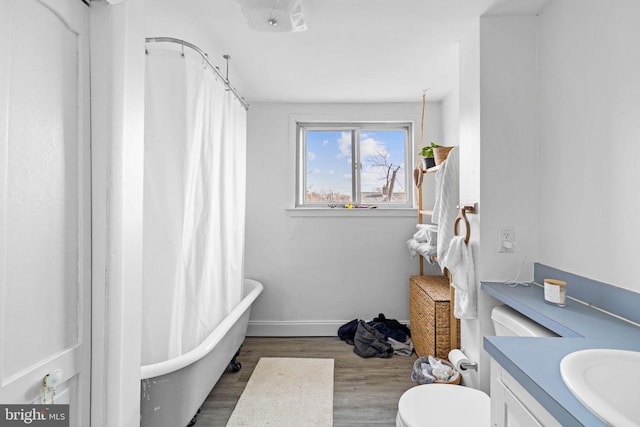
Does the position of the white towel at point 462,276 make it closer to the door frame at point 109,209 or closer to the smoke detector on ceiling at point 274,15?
the smoke detector on ceiling at point 274,15

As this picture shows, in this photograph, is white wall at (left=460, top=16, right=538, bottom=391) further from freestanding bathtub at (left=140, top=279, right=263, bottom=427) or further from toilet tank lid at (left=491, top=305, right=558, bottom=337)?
freestanding bathtub at (left=140, top=279, right=263, bottom=427)

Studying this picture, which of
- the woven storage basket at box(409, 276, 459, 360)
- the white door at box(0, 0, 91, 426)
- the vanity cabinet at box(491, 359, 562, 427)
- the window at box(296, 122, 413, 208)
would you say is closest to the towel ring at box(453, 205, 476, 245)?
the woven storage basket at box(409, 276, 459, 360)

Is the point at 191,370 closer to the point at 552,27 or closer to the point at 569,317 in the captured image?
the point at 569,317

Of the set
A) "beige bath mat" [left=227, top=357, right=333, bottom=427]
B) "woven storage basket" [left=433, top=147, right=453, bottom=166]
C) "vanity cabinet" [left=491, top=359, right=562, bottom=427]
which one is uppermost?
"woven storage basket" [left=433, top=147, right=453, bottom=166]

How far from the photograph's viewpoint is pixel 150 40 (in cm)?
168

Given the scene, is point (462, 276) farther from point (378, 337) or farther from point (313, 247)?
point (313, 247)

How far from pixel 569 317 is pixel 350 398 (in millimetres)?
1429

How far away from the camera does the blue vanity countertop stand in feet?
2.61

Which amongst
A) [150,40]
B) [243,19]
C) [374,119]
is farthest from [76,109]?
[374,119]

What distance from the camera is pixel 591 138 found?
1.47 meters

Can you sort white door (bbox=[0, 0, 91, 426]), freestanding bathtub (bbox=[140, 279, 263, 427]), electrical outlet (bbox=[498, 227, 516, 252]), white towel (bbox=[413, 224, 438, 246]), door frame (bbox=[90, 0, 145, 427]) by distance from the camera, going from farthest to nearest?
1. white towel (bbox=[413, 224, 438, 246])
2. electrical outlet (bbox=[498, 227, 516, 252])
3. freestanding bathtub (bbox=[140, 279, 263, 427])
4. door frame (bbox=[90, 0, 145, 427])
5. white door (bbox=[0, 0, 91, 426])

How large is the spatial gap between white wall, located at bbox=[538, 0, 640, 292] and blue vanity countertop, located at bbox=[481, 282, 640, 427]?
0.19 metres

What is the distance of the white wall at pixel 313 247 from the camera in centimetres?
333

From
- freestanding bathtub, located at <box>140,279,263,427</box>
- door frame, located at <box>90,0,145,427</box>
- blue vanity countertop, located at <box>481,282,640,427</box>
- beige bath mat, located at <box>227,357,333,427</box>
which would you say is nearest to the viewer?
blue vanity countertop, located at <box>481,282,640,427</box>
